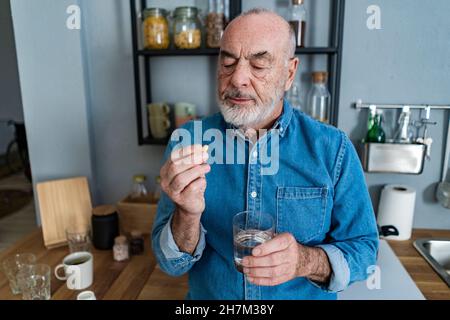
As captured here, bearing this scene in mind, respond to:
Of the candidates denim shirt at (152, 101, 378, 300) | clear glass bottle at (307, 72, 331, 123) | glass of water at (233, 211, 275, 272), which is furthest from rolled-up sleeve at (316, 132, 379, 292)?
clear glass bottle at (307, 72, 331, 123)

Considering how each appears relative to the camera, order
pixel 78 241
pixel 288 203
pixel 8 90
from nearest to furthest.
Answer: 1. pixel 288 203
2. pixel 78 241
3. pixel 8 90

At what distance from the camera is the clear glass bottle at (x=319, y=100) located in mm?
1244

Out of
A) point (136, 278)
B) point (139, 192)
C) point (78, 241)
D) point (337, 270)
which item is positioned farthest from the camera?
point (139, 192)

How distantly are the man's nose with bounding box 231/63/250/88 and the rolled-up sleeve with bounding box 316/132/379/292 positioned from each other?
26cm

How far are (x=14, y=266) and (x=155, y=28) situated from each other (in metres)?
0.86

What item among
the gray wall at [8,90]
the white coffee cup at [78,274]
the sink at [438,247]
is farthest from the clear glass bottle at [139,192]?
the gray wall at [8,90]

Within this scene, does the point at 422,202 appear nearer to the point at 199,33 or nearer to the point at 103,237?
the point at 199,33

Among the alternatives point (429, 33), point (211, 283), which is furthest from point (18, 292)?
point (429, 33)

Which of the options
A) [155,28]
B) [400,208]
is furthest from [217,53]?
[400,208]

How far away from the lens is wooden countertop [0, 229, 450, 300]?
3.16ft

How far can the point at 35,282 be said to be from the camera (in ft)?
3.05

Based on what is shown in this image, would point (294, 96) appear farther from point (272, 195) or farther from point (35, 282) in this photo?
point (35, 282)

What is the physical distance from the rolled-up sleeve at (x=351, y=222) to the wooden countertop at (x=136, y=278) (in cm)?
38

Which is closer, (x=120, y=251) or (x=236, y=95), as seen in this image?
(x=236, y=95)
